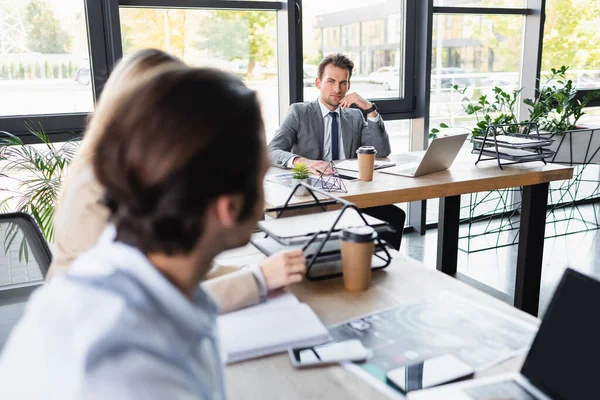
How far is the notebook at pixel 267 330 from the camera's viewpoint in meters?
1.04

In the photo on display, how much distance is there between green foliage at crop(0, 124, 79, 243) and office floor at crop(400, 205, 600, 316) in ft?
7.34

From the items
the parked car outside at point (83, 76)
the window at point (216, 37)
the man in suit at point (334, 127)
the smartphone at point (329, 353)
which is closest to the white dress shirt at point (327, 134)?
the man in suit at point (334, 127)

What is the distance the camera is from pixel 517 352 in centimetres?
104

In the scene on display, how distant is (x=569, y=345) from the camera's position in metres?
0.89

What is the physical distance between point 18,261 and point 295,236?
0.73 metres

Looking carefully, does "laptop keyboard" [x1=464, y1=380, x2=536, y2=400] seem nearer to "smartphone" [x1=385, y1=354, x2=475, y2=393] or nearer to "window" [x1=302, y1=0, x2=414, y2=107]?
"smartphone" [x1=385, y1=354, x2=475, y2=393]

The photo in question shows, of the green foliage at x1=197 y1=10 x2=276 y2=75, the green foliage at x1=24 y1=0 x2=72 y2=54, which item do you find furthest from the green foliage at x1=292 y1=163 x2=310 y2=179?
the green foliage at x1=24 y1=0 x2=72 y2=54

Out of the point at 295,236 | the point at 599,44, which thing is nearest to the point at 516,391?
the point at 295,236

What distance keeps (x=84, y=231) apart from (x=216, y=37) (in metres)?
2.42

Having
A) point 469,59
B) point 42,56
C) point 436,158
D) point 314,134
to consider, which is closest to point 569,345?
point 436,158

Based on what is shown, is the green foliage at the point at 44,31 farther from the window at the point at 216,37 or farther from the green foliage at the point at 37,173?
the green foliage at the point at 37,173

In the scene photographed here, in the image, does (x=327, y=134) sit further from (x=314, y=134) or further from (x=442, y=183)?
(x=442, y=183)

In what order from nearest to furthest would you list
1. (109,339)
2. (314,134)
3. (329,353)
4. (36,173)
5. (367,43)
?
(109,339) → (329,353) → (36,173) → (314,134) → (367,43)

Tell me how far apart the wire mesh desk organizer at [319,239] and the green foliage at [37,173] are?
141 cm
